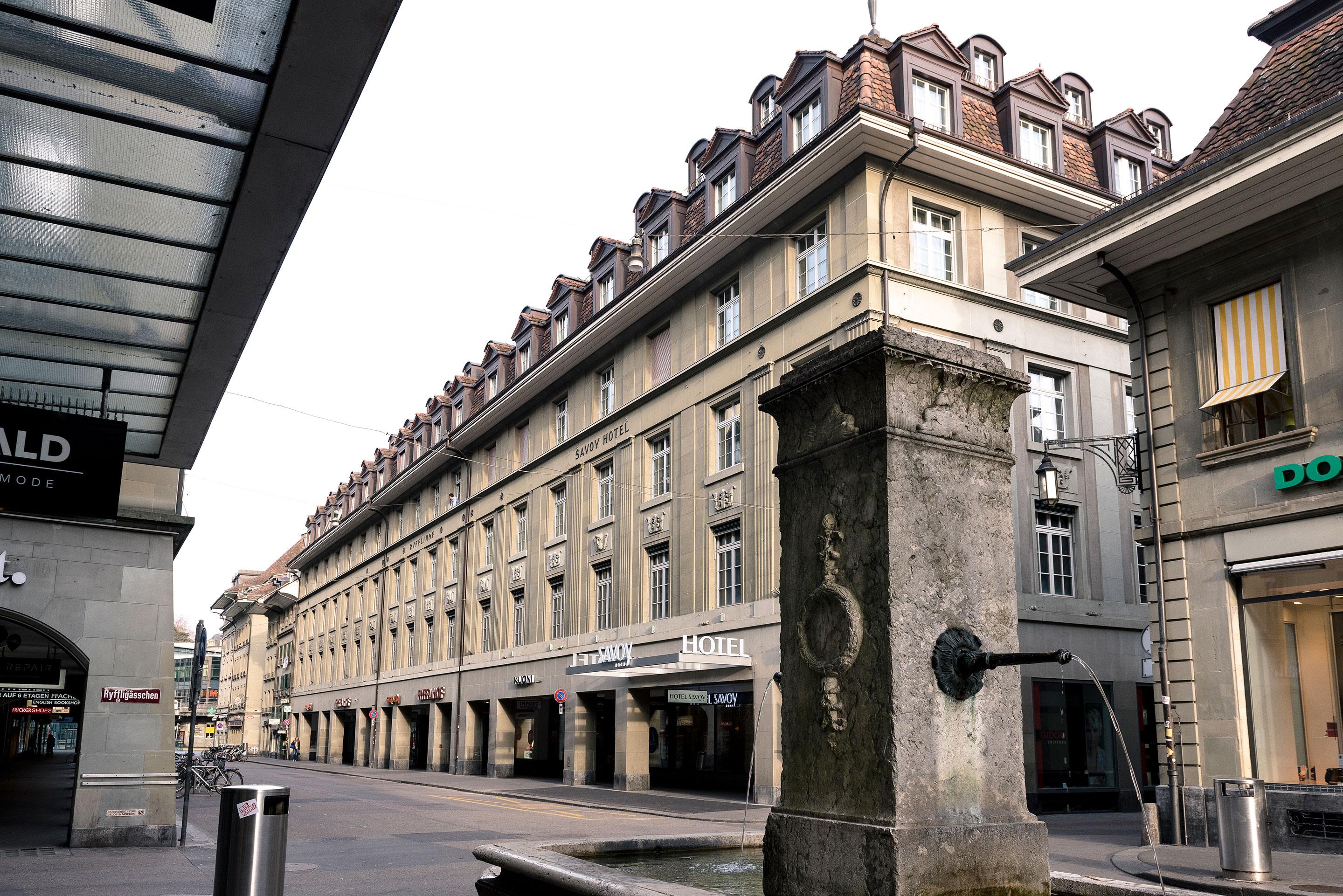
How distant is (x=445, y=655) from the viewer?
48844 mm

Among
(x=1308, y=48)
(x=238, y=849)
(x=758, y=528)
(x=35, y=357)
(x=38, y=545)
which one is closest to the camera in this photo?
(x=238, y=849)

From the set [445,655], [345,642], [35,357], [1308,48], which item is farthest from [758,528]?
[345,642]

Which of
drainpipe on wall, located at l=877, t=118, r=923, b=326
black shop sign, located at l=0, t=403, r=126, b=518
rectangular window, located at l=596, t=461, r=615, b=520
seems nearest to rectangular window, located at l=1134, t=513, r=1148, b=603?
drainpipe on wall, located at l=877, t=118, r=923, b=326

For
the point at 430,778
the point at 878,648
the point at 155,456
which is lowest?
the point at 430,778

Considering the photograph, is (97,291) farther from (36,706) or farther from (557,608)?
(36,706)

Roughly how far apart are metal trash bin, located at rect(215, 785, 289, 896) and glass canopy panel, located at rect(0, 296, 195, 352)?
4.56m

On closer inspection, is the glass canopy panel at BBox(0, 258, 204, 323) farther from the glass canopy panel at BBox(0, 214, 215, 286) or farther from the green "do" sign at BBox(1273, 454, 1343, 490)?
Result: the green "do" sign at BBox(1273, 454, 1343, 490)

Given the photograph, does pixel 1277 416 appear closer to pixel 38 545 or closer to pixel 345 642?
pixel 38 545

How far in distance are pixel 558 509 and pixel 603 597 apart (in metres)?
5.34

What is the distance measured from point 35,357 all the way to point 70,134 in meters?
4.34

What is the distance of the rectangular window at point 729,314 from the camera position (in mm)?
29406

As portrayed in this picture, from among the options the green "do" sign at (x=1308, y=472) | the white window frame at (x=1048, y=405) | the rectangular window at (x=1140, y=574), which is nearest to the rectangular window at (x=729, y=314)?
the white window frame at (x=1048, y=405)

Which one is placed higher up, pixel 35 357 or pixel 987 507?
pixel 35 357

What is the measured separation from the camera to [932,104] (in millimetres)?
26172
